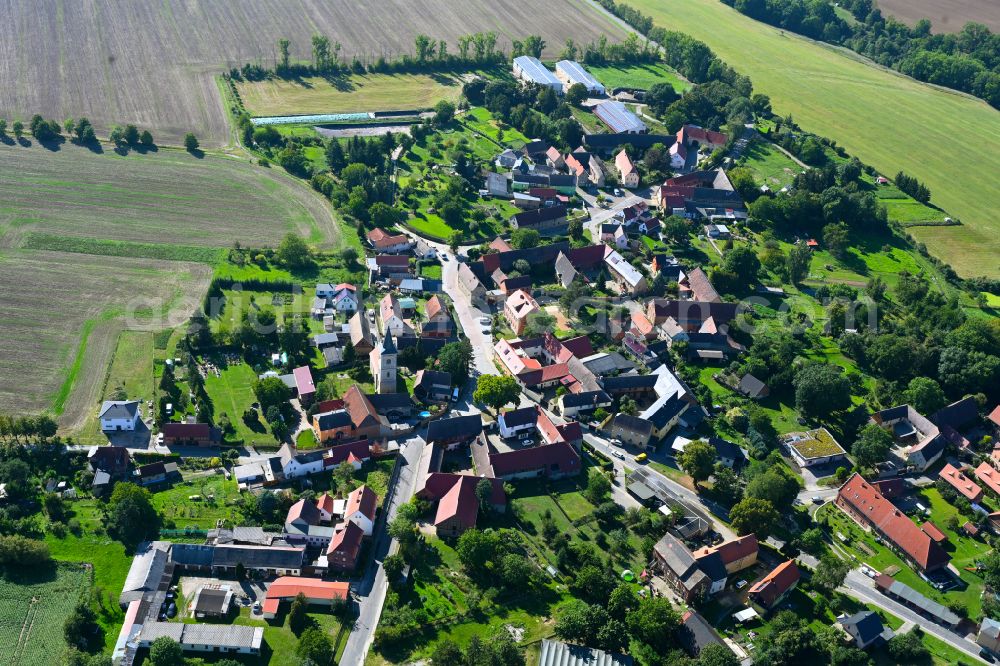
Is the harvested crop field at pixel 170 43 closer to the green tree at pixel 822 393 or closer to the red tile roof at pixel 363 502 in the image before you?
the red tile roof at pixel 363 502

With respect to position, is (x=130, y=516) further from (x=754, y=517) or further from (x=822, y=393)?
(x=822, y=393)

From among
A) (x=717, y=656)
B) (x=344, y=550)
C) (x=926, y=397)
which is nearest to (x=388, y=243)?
(x=344, y=550)

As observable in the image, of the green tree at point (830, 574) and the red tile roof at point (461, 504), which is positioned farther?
the red tile roof at point (461, 504)

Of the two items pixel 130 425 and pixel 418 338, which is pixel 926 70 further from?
pixel 130 425

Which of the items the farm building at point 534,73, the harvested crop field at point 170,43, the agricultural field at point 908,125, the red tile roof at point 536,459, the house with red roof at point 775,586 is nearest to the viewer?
the house with red roof at point 775,586

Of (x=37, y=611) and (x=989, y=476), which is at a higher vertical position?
(x=989, y=476)

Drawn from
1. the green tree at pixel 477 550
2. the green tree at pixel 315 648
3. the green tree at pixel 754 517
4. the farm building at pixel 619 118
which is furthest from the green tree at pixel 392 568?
the farm building at pixel 619 118

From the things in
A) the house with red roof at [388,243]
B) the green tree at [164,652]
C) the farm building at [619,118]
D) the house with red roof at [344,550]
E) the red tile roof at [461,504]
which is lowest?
the green tree at [164,652]
